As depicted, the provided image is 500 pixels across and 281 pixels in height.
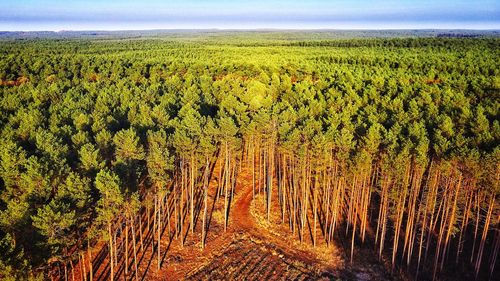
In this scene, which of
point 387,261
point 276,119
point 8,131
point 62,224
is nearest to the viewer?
point 62,224

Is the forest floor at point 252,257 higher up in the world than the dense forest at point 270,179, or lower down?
lower down

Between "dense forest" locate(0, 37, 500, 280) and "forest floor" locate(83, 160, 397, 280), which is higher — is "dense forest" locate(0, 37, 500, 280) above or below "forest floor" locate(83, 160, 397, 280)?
above

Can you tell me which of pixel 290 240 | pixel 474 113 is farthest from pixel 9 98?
pixel 474 113

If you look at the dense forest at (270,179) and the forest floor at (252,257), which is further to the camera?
the forest floor at (252,257)

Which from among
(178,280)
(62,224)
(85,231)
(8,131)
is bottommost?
(178,280)

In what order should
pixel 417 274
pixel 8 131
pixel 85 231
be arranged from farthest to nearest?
1. pixel 8 131
2. pixel 417 274
3. pixel 85 231

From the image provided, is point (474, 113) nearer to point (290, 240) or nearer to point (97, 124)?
point (290, 240)

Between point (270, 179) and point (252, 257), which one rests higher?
point (270, 179)

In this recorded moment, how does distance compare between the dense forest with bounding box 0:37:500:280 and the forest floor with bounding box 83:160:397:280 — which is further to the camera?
the forest floor with bounding box 83:160:397:280
